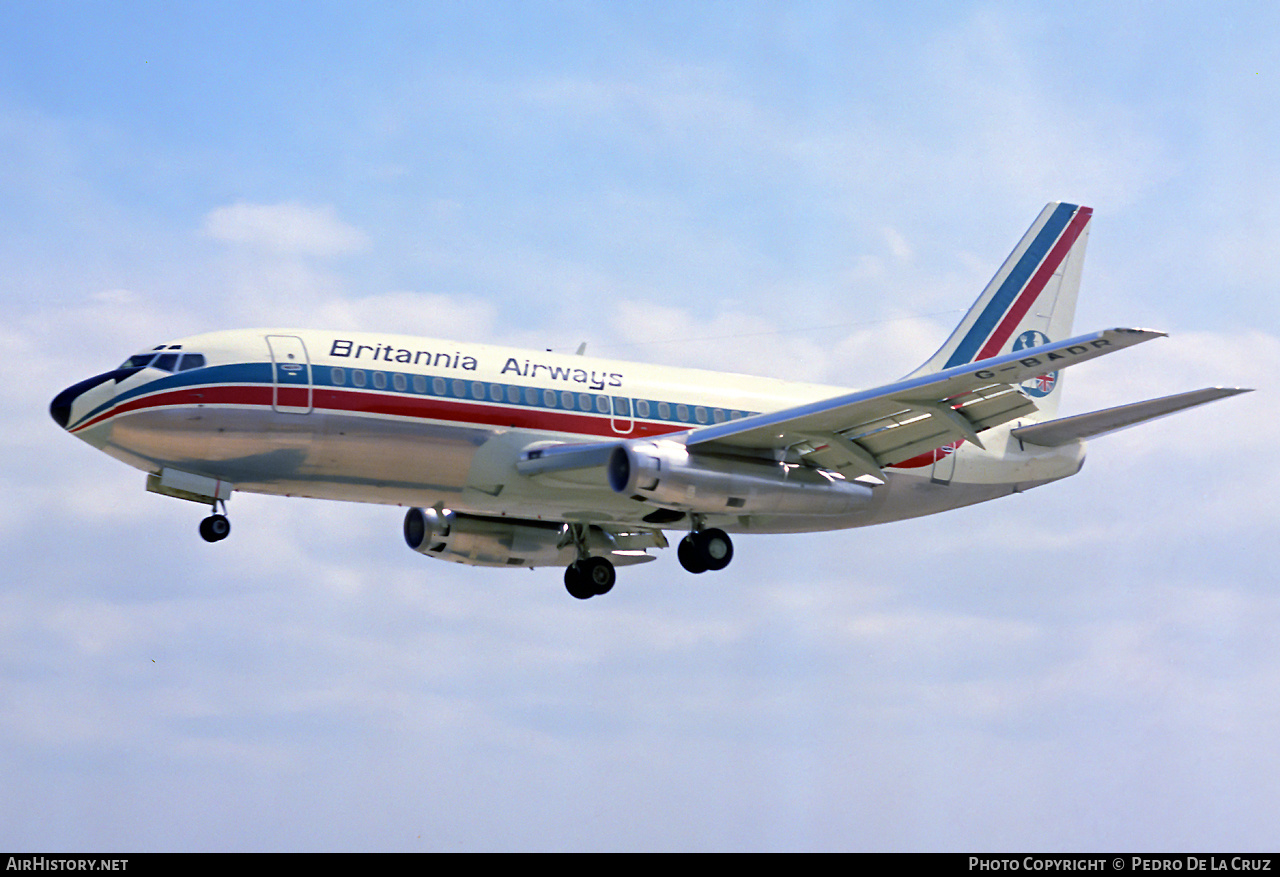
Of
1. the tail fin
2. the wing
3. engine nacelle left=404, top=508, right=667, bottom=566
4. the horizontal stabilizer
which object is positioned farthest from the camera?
the tail fin

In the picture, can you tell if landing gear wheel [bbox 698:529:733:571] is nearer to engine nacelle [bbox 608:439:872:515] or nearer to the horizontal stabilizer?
engine nacelle [bbox 608:439:872:515]

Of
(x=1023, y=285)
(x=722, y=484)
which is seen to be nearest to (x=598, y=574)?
(x=722, y=484)

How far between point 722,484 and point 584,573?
7.85 m

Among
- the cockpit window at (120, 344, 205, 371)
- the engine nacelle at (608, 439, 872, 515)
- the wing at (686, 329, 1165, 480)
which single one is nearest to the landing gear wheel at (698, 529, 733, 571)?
the engine nacelle at (608, 439, 872, 515)

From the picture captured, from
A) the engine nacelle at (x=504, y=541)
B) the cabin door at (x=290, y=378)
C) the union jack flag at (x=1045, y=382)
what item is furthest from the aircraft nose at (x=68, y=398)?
the union jack flag at (x=1045, y=382)

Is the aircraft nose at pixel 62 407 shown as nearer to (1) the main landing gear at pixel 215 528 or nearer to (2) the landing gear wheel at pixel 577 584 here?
(1) the main landing gear at pixel 215 528

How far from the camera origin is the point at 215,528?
105ft

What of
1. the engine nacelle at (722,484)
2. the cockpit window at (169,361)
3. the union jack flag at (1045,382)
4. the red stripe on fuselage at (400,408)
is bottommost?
the engine nacelle at (722,484)

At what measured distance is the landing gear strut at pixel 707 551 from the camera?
35562mm

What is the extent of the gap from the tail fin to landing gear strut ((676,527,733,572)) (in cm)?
847

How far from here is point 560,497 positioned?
3478 centimetres

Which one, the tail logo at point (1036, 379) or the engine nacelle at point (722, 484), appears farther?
the tail logo at point (1036, 379)

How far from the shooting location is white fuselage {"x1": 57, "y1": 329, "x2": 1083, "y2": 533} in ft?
104
